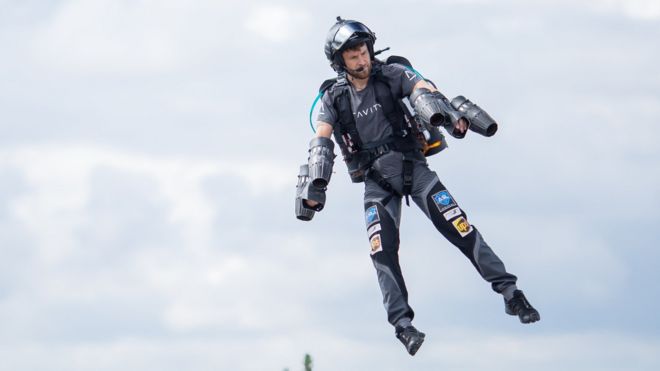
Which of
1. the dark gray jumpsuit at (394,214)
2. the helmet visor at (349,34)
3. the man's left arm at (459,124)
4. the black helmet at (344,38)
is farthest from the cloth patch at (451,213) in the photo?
the helmet visor at (349,34)

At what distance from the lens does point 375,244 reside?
745 inches

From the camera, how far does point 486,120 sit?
18.2 m

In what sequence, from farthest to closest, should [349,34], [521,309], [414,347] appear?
[349,34] → [521,309] → [414,347]

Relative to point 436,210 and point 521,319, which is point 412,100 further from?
point 521,319

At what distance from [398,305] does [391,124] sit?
197cm

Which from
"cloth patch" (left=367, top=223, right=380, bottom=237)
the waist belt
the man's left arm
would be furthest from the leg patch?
the man's left arm

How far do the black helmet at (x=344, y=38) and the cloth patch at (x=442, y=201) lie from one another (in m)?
1.67

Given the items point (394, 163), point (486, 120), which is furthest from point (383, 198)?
point (486, 120)

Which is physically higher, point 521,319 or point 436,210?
point 436,210

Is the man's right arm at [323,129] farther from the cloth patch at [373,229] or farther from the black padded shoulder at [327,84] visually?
the cloth patch at [373,229]

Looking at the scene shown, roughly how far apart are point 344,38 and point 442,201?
2.07 meters

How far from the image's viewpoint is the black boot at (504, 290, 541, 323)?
18.3m

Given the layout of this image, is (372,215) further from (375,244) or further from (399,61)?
(399,61)

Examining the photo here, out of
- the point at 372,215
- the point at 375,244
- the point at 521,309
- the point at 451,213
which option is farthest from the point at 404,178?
the point at 521,309
